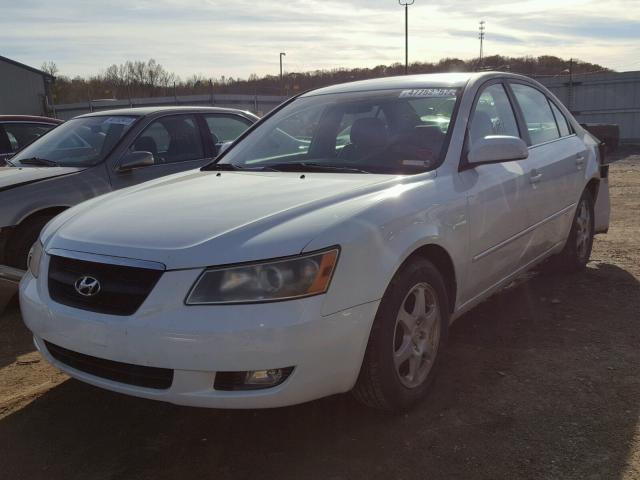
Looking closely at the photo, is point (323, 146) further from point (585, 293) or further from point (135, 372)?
point (585, 293)

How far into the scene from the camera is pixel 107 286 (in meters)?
2.40

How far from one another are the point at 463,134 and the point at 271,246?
1.57 m

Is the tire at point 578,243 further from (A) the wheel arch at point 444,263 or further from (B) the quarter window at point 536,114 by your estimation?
(A) the wheel arch at point 444,263

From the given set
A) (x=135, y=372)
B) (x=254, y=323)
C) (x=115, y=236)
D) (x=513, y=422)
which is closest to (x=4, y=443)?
(x=135, y=372)

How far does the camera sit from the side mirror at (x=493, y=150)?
126 inches

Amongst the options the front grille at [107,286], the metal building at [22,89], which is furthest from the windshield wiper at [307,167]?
the metal building at [22,89]

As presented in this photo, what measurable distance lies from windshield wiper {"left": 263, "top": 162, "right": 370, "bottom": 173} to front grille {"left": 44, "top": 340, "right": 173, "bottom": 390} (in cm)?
149

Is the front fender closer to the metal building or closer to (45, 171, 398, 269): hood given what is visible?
(45, 171, 398, 269): hood

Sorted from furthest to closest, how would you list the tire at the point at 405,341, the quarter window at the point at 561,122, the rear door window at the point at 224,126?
the rear door window at the point at 224,126 → the quarter window at the point at 561,122 → the tire at the point at 405,341

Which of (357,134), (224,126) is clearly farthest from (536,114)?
(224,126)

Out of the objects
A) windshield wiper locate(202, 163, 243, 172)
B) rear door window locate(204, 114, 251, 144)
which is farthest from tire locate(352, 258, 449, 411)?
rear door window locate(204, 114, 251, 144)

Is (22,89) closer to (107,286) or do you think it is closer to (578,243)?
(578,243)

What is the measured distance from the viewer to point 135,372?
7.83 ft

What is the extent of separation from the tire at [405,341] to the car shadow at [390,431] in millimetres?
154
